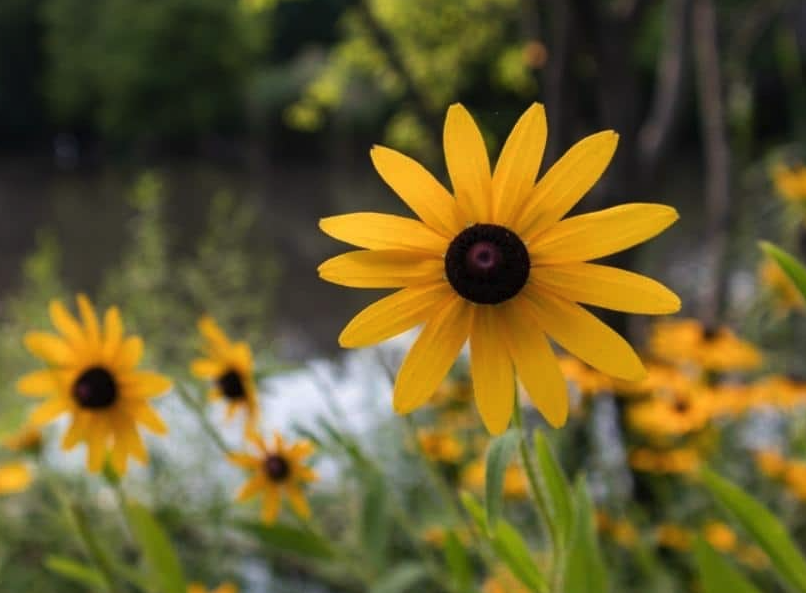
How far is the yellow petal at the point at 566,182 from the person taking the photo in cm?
32

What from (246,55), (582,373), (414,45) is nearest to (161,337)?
(414,45)

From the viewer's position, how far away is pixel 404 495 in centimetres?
168

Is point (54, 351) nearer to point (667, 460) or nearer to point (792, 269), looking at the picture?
point (792, 269)

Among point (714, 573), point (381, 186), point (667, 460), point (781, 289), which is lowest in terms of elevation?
point (714, 573)

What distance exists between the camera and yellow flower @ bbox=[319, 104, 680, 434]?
0.32 metres

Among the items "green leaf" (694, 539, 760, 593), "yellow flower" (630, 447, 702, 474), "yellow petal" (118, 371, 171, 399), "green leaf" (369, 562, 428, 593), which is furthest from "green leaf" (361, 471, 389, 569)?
"yellow flower" (630, 447, 702, 474)

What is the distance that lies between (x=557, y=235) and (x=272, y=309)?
396 cm

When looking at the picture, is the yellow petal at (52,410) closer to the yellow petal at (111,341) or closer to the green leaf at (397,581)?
the yellow petal at (111,341)

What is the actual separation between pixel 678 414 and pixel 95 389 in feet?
2.07

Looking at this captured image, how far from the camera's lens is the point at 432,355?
0.35 m

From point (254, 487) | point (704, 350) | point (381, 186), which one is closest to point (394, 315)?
point (254, 487)

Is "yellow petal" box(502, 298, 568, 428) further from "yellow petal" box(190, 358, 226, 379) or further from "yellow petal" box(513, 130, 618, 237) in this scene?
"yellow petal" box(190, 358, 226, 379)

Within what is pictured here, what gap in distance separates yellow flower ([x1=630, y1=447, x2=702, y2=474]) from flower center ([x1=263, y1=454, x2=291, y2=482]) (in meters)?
0.55

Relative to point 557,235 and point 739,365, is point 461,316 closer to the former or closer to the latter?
point 557,235
